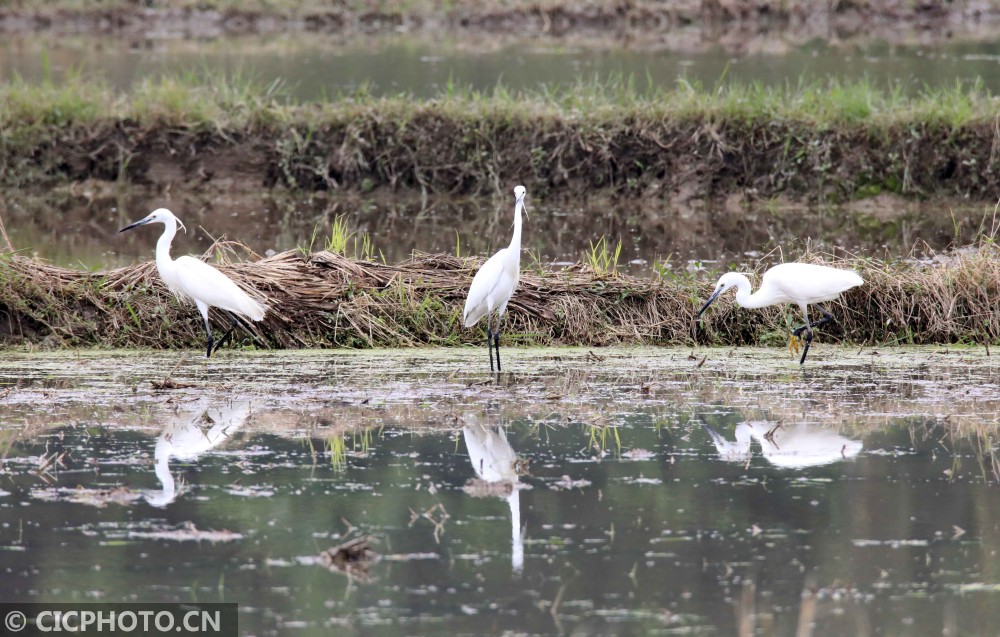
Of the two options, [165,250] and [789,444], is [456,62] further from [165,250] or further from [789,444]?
[789,444]

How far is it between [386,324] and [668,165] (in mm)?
7063

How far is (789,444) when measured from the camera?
6586 millimetres

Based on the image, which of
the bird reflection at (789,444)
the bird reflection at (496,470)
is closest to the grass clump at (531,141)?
the bird reflection at (789,444)

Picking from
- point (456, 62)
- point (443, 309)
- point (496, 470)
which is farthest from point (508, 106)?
point (456, 62)

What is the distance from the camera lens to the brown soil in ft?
110

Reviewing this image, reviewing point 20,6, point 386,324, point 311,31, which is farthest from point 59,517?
point 20,6

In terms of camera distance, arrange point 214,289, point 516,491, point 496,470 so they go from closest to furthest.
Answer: point 516,491
point 496,470
point 214,289

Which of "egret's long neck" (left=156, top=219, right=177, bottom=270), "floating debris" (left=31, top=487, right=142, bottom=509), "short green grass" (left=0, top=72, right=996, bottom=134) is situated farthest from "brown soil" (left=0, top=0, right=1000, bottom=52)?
"floating debris" (left=31, top=487, right=142, bottom=509)

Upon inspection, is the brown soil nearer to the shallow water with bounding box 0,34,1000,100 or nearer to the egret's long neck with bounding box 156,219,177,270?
the shallow water with bounding box 0,34,1000,100

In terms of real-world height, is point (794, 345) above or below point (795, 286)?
below

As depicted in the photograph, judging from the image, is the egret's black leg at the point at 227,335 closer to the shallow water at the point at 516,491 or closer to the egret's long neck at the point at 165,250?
the shallow water at the point at 516,491

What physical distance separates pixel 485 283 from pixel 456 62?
18.0 metres

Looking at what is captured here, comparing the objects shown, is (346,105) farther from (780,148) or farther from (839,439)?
(839,439)

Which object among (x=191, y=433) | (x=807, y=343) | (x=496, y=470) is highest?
(x=807, y=343)
